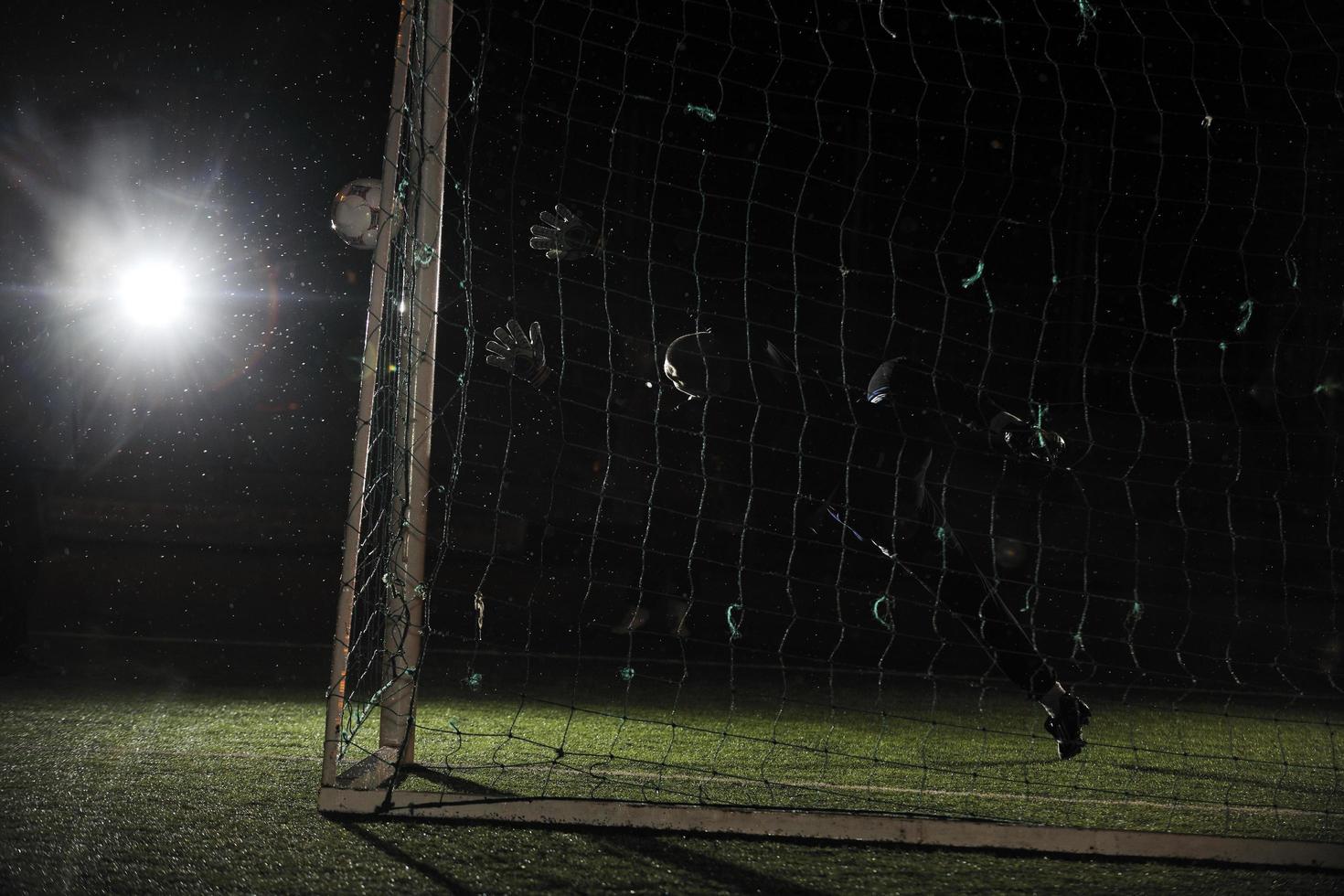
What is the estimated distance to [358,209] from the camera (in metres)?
2.69

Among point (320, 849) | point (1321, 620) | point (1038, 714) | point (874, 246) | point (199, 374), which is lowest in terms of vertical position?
point (320, 849)

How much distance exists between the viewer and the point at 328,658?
16.5ft

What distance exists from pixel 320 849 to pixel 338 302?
27.6 feet

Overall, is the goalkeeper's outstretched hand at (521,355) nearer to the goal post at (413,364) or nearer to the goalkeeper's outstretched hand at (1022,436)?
the goal post at (413,364)

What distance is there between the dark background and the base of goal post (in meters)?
4.95

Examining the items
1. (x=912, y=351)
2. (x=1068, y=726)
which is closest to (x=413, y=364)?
(x=1068, y=726)

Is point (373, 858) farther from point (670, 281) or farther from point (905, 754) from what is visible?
point (670, 281)

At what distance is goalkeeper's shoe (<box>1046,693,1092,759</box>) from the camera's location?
9.77ft

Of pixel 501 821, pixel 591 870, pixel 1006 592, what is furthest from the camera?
pixel 1006 592

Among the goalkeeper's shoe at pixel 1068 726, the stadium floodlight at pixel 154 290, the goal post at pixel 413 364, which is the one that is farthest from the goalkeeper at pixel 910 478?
the stadium floodlight at pixel 154 290

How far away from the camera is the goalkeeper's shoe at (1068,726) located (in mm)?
2979

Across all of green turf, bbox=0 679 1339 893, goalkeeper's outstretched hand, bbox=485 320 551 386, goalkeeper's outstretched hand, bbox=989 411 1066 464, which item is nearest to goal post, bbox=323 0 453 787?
green turf, bbox=0 679 1339 893

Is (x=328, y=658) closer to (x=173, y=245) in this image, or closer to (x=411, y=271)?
(x=411, y=271)

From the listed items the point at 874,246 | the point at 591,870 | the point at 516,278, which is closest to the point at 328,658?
the point at 591,870
